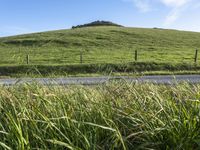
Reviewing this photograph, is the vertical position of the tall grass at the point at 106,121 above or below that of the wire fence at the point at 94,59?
above

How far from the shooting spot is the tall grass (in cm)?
447

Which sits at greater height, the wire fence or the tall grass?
the tall grass

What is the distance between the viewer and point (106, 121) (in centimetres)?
476

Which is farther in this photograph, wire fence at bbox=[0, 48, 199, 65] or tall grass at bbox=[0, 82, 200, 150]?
wire fence at bbox=[0, 48, 199, 65]

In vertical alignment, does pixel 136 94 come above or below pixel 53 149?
above

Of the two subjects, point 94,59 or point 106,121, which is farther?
point 94,59

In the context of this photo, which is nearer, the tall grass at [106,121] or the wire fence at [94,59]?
the tall grass at [106,121]

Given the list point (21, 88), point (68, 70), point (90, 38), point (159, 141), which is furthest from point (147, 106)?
point (90, 38)

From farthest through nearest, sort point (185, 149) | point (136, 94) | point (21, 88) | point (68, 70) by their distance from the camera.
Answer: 1. point (68, 70)
2. point (21, 88)
3. point (136, 94)
4. point (185, 149)

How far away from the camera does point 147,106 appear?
5223mm

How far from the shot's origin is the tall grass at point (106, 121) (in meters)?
4.47

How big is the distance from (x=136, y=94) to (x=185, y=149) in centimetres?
138

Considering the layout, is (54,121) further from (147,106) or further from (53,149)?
(147,106)

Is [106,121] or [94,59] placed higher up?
[106,121]
